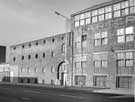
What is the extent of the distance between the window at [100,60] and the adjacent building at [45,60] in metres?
4.99

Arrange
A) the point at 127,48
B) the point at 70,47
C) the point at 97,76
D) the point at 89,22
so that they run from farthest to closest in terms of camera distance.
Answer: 1. the point at 70,47
2. the point at 89,22
3. the point at 97,76
4. the point at 127,48

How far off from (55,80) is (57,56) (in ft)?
15.3

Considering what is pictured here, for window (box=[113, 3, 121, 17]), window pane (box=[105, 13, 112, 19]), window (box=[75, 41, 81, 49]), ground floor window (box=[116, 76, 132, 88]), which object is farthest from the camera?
window (box=[75, 41, 81, 49])

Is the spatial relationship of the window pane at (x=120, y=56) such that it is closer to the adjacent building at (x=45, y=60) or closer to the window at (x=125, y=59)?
the window at (x=125, y=59)

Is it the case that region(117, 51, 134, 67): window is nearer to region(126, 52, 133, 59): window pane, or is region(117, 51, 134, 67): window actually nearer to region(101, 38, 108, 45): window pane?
region(126, 52, 133, 59): window pane

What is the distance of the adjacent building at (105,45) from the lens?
1233 inches

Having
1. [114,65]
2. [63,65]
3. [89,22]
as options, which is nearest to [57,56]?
[63,65]

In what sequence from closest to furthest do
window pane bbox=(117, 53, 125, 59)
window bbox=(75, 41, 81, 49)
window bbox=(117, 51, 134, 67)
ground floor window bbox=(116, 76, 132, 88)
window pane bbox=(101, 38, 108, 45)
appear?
ground floor window bbox=(116, 76, 132, 88)
window bbox=(117, 51, 134, 67)
window pane bbox=(117, 53, 125, 59)
window pane bbox=(101, 38, 108, 45)
window bbox=(75, 41, 81, 49)

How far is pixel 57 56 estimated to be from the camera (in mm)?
43719

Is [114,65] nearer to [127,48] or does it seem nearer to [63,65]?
[127,48]

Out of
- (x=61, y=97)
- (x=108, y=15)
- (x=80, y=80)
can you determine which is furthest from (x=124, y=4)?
(x=61, y=97)

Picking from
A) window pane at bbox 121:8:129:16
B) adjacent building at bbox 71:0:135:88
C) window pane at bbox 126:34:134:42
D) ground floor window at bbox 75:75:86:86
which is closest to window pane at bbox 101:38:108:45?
adjacent building at bbox 71:0:135:88

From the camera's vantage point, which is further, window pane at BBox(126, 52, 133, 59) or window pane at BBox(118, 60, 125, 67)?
window pane at BBox(118, 60, 125, 67)

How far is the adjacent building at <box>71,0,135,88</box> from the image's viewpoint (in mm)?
31328
